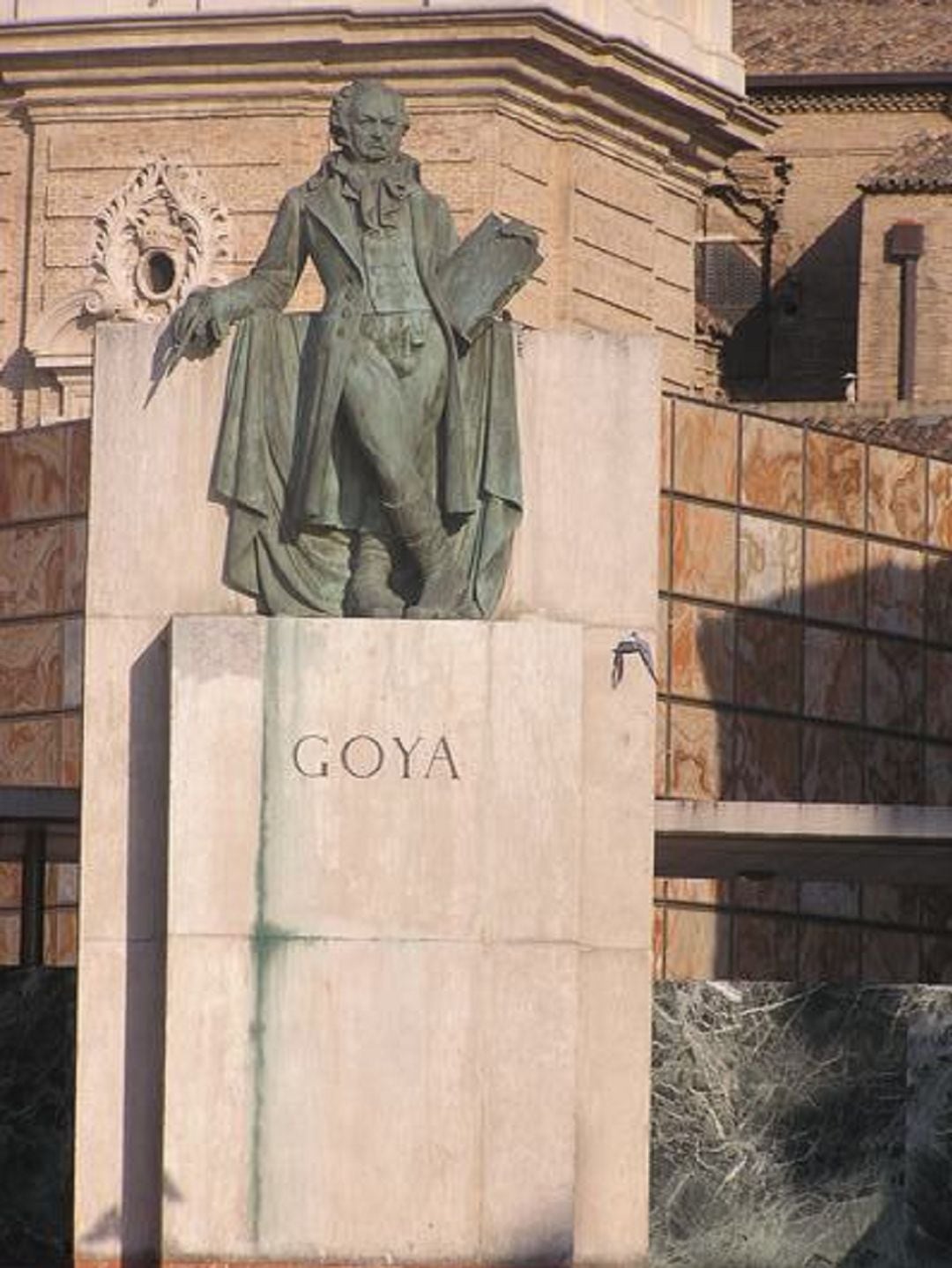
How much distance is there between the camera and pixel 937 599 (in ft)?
198

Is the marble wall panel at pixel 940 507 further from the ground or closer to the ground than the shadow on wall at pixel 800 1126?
further from the ground

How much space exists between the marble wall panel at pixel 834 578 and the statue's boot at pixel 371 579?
24480mm

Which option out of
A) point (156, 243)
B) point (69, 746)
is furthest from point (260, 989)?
point (156, 243)

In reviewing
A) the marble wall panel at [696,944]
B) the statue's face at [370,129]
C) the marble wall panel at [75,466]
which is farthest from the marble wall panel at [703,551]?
the statue's face at [370,129]

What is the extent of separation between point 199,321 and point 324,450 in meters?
0.99

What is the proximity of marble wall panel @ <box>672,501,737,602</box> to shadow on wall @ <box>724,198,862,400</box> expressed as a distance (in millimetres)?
24830

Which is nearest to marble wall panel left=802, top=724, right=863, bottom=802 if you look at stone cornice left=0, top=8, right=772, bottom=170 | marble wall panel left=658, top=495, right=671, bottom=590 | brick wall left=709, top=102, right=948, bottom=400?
marble wall panel left=658, top=495, right=671, bottom=590

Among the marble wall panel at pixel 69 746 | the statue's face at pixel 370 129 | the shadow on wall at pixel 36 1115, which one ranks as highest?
the statue's face at pixel 370 129

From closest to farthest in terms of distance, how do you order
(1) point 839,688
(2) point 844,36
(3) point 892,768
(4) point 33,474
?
(4) point 33,474 < (1) point 839,688 < (3) point 892,768 < (2) point 844,36

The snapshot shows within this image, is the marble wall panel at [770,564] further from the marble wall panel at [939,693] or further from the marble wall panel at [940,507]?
the marble wall panel at [939,693]

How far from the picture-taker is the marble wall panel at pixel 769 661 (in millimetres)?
58188

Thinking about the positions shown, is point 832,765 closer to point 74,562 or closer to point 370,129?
point 74,562

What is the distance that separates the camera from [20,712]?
59.2 metres

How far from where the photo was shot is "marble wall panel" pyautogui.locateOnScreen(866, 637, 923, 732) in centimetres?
5978
